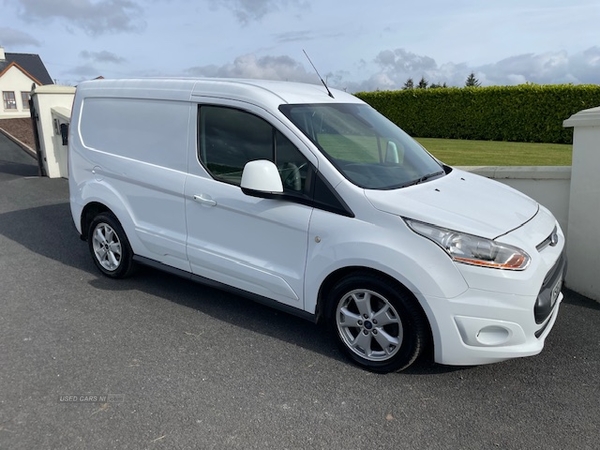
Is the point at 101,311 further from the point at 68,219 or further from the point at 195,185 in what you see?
the point at 68,219

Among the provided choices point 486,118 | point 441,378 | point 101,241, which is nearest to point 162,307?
point 101,241

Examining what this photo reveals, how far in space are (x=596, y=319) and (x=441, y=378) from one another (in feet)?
6.07

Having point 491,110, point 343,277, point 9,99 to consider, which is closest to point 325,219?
point 343,277

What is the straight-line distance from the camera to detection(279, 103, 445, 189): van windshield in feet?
12.2

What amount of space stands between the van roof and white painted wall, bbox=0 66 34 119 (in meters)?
50.7

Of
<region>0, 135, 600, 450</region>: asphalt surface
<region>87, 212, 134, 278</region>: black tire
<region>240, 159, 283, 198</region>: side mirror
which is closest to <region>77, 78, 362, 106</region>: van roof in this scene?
<region>240, 159, 283, 198</region>: side mirror

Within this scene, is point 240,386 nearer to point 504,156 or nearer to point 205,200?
point 205,200

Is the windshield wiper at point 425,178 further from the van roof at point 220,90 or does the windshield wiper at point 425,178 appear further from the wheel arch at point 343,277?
the van roof at point 220,90

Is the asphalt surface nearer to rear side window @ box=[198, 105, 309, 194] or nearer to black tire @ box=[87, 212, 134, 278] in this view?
black tire @ box=[87, 212, 134, 278]

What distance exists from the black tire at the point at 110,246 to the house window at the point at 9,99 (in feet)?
171

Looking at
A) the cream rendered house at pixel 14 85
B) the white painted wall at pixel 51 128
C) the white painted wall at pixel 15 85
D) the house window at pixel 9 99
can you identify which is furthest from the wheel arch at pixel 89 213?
the house window at pixel 9 99

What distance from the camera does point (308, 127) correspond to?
12.6 ft

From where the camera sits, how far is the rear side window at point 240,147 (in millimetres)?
3748

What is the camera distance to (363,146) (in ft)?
13.4
